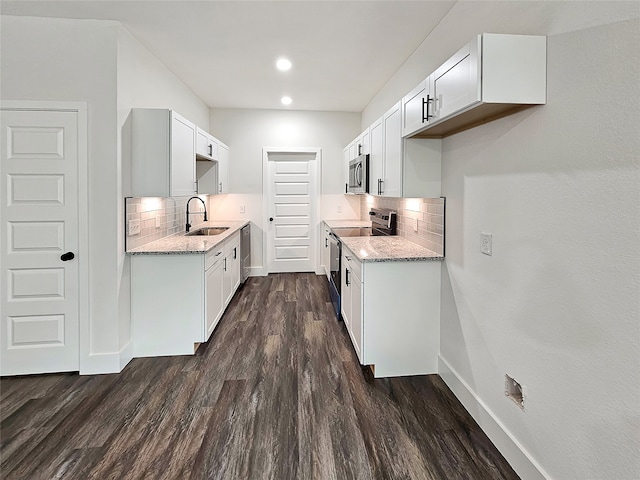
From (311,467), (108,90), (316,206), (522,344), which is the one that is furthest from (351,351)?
(316,206)

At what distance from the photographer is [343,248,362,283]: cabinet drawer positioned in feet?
9.11

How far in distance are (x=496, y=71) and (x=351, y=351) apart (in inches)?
95.7

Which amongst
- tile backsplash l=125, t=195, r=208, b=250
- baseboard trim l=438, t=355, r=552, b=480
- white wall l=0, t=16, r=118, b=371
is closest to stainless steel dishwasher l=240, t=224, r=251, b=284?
tile backsplash l=125, t=195, r=208, b=250

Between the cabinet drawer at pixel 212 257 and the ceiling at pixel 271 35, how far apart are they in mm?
1907

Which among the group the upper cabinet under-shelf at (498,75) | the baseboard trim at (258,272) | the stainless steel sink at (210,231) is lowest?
the baseboard trim at (258,272)

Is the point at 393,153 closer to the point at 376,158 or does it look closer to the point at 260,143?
the point at 376,158

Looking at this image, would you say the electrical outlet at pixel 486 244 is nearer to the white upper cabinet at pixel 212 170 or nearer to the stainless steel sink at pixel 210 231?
the white upper cabinet at pixel 212 170

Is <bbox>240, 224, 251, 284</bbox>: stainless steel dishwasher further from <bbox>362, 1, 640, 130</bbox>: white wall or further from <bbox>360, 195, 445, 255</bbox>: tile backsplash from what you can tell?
<bbox>362, 1, 640, 130</bbox>: white wall

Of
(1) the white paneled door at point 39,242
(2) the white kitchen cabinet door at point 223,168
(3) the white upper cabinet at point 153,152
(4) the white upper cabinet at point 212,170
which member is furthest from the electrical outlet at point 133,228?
(2) the white kitchen cabinet door at point 223,168

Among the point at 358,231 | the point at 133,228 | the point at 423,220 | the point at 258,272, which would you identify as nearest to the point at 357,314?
the point at 423,220

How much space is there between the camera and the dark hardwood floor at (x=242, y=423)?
1817 millimetres

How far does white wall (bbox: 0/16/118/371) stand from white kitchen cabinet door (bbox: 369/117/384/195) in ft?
7.35

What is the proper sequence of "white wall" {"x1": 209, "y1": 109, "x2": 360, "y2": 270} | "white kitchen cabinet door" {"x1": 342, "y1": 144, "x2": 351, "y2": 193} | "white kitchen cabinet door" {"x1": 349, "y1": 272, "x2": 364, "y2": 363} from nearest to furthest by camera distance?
"white kitchen cabinet door" {"x1": 349, "y1": 272, "x2": 364, "y2": 363}
"white kitchen cabinet door" {"x1": 342, "y1": 144, "x2": 351, "y2": 193}
"white wall" {"x1": 209, "y1": 109, "x2": 360, "y2": 270}

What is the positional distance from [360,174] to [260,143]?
8.15ft
